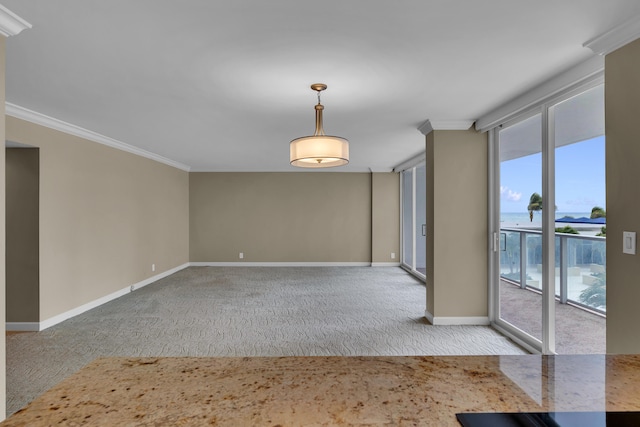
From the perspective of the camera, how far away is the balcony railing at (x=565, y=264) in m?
2.99

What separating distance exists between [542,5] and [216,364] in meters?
2.26

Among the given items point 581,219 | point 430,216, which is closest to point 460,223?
point 430,216

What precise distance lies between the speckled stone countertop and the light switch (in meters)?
1.37

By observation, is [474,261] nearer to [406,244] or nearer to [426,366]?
[426,366]

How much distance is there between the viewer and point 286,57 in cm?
267

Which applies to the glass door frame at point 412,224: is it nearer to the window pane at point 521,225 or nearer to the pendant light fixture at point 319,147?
the window pane at point 521,225

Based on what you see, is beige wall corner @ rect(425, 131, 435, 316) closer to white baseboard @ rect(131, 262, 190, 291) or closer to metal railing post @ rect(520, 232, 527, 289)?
metal railing post @ rect(520, 232, 527, 289)

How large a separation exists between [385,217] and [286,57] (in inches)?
276

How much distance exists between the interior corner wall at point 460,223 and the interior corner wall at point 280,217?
16.1 feet

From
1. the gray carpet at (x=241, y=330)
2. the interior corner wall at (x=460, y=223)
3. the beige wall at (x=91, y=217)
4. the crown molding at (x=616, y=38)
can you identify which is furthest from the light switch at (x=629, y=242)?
the beige wall at (x=91, y=217)

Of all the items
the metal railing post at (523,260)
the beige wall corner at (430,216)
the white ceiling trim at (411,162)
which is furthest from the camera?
the white ceiling trim at (411,162)

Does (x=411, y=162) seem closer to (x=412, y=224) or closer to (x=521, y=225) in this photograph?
(x=412, y=224)

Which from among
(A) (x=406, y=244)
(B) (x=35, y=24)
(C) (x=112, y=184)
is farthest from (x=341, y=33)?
(A) (x=406, y=244)

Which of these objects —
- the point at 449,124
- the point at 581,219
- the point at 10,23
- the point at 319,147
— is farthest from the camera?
the point at 449,124
